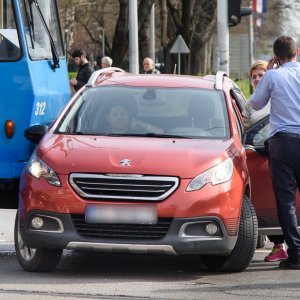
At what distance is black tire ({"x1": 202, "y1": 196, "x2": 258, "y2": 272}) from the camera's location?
322 inches

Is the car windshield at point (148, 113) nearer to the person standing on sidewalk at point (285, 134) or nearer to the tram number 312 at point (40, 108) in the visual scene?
the person standing on sidewalk at point (285, 134)

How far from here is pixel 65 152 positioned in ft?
26.5

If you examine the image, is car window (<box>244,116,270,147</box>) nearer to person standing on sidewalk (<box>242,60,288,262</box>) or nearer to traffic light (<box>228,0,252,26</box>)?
person standing on sidewalk (<box>242,60,288,262</box>)

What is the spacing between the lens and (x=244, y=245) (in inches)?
323

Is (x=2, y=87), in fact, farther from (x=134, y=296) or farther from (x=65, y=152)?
(x=134, y=296)

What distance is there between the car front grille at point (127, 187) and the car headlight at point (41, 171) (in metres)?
0.20

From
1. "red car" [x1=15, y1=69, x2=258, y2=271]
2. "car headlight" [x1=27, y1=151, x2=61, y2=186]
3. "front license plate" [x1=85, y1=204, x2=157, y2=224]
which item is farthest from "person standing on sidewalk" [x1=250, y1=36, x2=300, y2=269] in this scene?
"car headlight" [x1=27, y1=151, x2=61, y2=186]

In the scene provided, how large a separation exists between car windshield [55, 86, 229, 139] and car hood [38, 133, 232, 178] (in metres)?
0.25

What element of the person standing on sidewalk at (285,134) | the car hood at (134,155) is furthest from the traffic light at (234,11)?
the car hood at (134,155)

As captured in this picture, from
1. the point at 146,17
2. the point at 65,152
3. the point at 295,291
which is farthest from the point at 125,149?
the point at 146,17

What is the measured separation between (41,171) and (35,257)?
2.47 ft

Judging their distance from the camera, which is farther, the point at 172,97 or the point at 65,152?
the point at 172,97

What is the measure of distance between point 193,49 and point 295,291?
41.9m

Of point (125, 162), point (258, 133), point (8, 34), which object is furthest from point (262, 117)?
point (8, 34)
